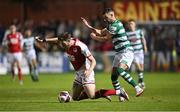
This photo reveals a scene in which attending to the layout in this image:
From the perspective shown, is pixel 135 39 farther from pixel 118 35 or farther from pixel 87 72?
pixel 87 72

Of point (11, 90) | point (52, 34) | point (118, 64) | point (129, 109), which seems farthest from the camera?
point (52, 34)

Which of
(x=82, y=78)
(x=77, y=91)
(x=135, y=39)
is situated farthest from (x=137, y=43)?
(x=82, y=78)

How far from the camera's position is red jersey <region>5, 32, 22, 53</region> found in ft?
106

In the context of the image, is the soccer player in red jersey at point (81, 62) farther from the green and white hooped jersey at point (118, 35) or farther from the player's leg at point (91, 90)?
the green and white hooped jersey at point (118, 35)

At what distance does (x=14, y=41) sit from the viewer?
32219mm

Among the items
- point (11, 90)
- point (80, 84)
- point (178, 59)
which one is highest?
point (80, 84)

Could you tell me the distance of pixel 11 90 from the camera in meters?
25.6

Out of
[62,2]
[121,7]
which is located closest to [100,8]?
[62,2]

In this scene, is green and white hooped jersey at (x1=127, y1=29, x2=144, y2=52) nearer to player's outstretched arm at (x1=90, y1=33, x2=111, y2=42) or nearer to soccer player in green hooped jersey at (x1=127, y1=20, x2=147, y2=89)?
soccer player in green hooped jersey at (x1=127, y1=20, x2=147, y2=89)

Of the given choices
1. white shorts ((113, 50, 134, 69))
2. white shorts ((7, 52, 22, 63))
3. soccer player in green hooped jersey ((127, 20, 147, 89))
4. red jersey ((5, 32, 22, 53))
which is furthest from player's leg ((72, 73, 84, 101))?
red jersey ((5, 32, 22, 53))

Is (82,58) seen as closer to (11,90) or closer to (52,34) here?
(11,90)

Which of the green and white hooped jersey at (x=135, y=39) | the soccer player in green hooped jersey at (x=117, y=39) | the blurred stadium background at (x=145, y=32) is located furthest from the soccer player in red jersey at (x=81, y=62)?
the blurred stadium background at (x=145, y=32)

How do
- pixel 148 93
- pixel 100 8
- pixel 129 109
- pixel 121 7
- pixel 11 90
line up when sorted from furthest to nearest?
1. pixel 100 8
2. pixel 121 7
3. pixel 11 90
4. pixel 148 93
5. pixel 129 109

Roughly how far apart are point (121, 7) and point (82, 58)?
19164mm
